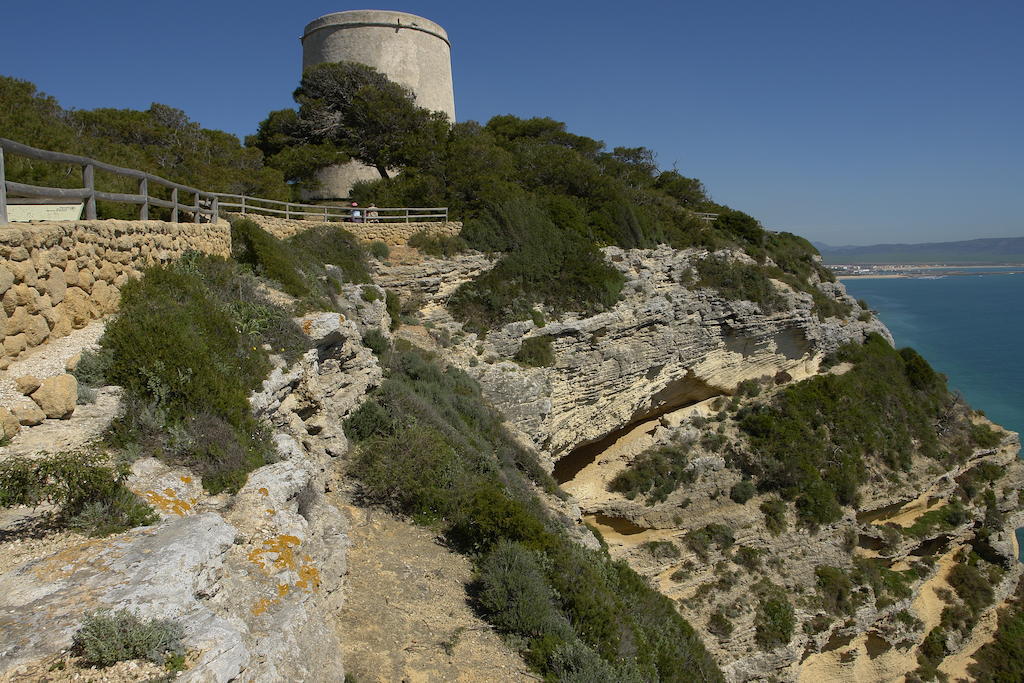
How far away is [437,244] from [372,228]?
2.15 metres

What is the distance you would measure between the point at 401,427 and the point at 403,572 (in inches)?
113

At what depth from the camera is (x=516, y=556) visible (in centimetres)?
641

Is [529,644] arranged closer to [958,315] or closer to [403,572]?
[403,572]

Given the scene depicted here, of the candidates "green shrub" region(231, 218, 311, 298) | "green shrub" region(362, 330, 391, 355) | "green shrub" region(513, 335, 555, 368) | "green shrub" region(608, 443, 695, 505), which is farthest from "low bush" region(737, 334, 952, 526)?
"green shrub" region(231, 218, 311, 298)

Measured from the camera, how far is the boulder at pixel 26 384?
188 inches

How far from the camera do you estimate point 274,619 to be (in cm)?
397

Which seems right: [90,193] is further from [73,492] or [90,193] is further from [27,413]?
[73,492]

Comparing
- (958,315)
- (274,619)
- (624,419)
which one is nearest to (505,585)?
(274,619)

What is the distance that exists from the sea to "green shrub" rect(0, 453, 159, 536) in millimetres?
40856

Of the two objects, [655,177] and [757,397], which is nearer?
[757,397]

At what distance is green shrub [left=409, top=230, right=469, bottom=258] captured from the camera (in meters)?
19.4

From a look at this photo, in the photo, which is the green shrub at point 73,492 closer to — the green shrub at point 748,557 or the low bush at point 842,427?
the green shrub at point 748,557

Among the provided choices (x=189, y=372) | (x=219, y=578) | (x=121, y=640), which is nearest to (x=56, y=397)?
(x=189, y=372)

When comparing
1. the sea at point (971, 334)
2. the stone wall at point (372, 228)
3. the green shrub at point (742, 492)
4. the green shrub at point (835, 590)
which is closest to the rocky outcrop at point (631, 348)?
the stone wall at point (372, 228)
